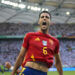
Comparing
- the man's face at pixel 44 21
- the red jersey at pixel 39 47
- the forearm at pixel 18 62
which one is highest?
the man's face at pixel 44 21

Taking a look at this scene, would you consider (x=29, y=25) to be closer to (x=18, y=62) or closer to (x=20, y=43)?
(x=20, y=43)

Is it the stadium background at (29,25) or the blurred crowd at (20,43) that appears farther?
the stadium background at (29,25)

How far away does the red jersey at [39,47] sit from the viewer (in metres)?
1.78

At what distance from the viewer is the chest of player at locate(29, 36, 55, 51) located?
5.97 ft

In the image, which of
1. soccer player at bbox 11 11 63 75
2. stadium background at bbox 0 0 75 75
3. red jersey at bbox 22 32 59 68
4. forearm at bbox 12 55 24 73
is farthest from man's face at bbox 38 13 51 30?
stadium background at bbox 0 0 75 75

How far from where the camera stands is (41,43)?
6.07 feet

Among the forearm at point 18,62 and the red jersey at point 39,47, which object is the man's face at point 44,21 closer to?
the red jersey at point 39,47

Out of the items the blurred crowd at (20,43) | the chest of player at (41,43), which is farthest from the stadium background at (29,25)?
the chest of player at (41,43)

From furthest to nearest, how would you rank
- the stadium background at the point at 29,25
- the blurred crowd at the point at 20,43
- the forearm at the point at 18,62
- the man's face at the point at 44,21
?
the stadium background at the point at 29,25
the blurred crowd at the point at 20,43
the man's face at the point at 44,21
the forearm at the point at 18,62

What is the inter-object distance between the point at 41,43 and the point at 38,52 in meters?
0.13

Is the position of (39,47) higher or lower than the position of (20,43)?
lower

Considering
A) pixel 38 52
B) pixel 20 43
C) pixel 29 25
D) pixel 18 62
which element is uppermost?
pixel 29 25

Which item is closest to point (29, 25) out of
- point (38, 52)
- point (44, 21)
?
point (44, 21)

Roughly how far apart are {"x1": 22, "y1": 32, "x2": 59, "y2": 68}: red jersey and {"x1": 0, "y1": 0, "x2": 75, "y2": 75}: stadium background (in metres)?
16.8
